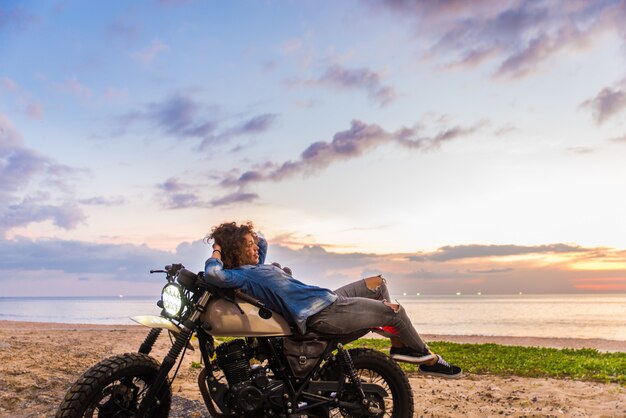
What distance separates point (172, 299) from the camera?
16.4ft

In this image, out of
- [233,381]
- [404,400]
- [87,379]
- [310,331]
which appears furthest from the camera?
[404,400]

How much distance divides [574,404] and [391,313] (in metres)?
4.75

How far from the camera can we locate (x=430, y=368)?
5816mm

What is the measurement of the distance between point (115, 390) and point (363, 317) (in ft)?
7.64

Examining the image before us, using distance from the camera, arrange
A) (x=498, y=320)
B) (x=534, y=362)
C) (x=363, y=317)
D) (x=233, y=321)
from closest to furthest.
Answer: (x=233, y=321) → (x=363, y=317) → (x=534, y=362) → (x=498, y=320)

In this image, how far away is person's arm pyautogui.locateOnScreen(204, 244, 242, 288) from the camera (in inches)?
191

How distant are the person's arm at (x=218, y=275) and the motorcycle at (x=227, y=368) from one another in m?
0.09

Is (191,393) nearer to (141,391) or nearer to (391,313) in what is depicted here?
A: (141,391)

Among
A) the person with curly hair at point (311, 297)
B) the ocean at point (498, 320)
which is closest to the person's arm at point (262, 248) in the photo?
the person with curly hair at point (311, 297)

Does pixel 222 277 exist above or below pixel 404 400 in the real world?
above

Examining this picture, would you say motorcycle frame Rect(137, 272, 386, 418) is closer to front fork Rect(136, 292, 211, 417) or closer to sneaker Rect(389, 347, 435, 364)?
front fork Rect(136, 292, 211, 417)

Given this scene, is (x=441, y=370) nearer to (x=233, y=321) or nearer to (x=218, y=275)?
(x=233, y=321)

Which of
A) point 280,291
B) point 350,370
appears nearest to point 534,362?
point 350,370

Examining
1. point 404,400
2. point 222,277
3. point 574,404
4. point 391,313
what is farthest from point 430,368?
point 574,404
